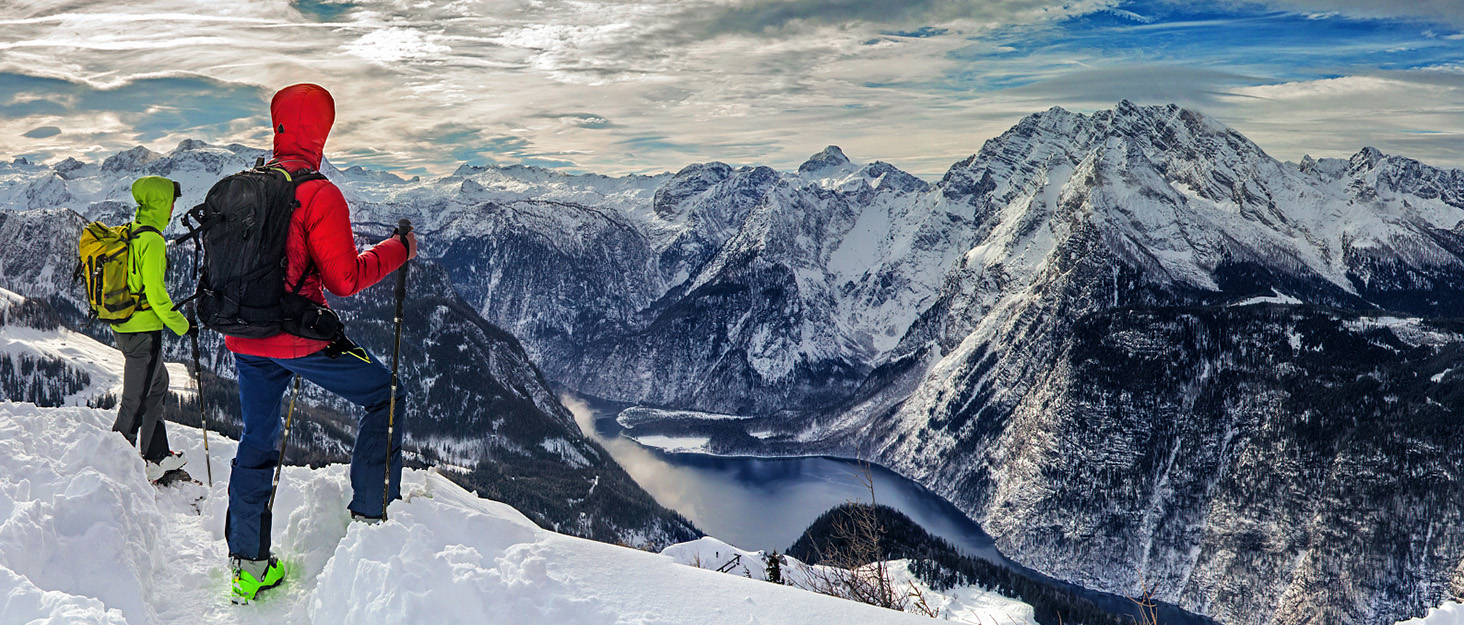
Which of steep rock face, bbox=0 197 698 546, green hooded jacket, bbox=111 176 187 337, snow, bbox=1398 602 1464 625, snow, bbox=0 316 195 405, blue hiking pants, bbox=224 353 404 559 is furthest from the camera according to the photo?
snow, bbox=0 316 195 405

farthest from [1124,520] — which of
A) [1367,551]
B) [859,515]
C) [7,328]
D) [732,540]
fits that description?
[7,328]

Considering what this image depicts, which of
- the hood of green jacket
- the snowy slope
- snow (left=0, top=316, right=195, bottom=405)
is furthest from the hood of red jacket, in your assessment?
snow (left=0, top=316, right=195, bottom=405)

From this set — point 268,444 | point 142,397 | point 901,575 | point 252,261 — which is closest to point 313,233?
point 252,261

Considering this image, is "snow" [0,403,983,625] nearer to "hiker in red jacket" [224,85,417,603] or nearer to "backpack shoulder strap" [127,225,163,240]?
"hiker in red jacket" [224,85,417,603]

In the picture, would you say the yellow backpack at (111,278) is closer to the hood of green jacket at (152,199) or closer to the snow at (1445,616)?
the hood of green jacket at (152,199)

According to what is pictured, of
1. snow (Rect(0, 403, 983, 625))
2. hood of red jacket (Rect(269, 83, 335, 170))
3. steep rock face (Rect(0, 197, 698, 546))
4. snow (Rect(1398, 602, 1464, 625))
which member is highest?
hood of red jacket (Rect(269, 83, 335, 170))

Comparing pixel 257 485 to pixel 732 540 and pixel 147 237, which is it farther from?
pixel 732 540
